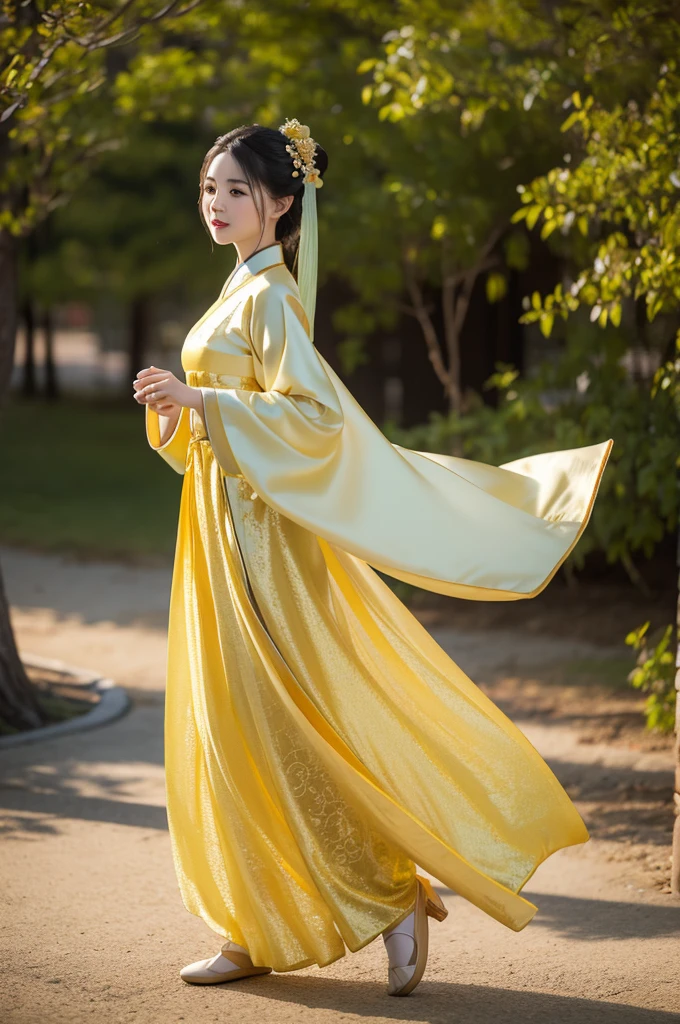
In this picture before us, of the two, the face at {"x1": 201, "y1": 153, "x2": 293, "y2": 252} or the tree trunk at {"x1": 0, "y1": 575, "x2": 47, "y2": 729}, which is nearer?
the face at {"x1": 201, "y1": 153, "x2": 293, "y2": 252}

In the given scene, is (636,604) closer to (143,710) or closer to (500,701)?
(500,701)

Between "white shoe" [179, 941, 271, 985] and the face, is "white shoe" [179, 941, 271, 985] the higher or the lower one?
the lower one

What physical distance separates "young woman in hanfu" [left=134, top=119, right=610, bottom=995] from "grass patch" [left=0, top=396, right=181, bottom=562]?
6.39 metres

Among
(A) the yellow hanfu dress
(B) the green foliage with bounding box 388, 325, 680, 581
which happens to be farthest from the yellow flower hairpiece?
(B) the green foliage with bounding box 388, 325, 680, 581

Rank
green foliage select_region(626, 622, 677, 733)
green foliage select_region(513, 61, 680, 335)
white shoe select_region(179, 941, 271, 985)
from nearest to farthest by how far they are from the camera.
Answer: white shoe select_region(179, 941, 271, 985)
green foliage select_region(513, 61, 680, 335)
green foliage select_region(626, 622, 677, 733)

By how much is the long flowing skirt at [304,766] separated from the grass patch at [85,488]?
643 centimetres

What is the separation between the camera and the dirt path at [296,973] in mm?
3057

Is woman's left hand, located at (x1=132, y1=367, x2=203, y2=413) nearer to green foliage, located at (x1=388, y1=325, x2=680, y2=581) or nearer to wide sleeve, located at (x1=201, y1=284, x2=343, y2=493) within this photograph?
wide sleeve, located at (x1=201, y1=284, x2=343, y2=493)

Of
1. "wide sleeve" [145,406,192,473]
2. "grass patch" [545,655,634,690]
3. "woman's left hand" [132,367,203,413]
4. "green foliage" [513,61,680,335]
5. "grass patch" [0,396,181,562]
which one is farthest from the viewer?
"grass patch" [0,396,181,562]

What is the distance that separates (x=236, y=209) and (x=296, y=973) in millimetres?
2029

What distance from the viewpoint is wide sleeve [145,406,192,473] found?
3311 millimetres

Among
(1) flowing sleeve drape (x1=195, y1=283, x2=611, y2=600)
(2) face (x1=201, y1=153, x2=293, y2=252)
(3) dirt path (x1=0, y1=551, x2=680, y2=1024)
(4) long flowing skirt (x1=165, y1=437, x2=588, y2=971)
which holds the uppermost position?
(2) face (x1=201, y1=153, x2=293, y2=252)

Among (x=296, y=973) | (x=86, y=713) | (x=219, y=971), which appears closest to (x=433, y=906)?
(x=296, y=973)

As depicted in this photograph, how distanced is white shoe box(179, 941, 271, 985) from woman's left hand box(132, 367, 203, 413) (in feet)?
4.66
